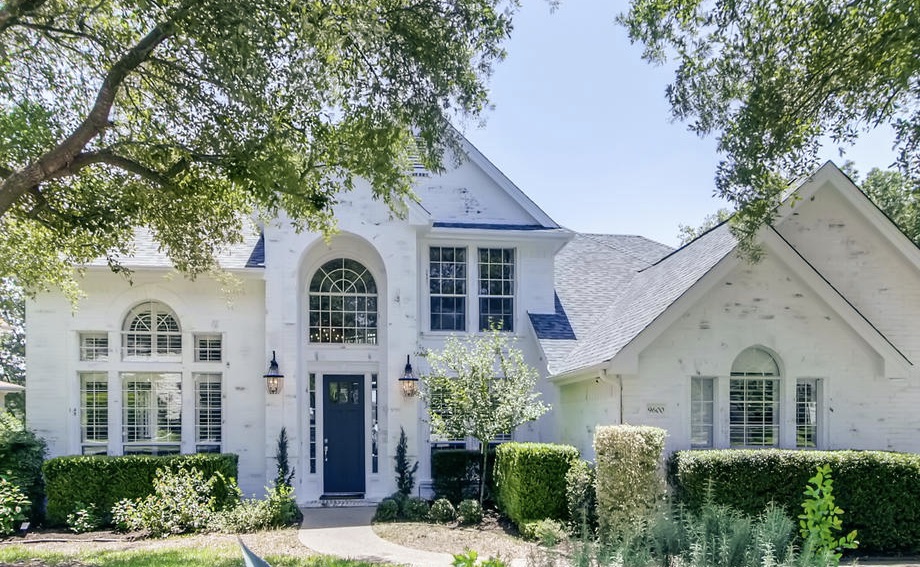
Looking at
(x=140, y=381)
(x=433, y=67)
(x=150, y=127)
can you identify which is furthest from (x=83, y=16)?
(x=140, y=381)

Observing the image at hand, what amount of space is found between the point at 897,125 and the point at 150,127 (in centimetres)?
957

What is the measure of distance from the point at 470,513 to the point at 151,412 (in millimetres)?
7131

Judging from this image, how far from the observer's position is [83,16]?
26.4 feet

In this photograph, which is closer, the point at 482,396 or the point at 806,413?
the point at 806,413

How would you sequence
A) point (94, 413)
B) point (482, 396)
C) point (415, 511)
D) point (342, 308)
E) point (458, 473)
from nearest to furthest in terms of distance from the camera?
point (415, 511) → point (482, 396) → point (458, 473) → point (94, 413) → point (342, 308)

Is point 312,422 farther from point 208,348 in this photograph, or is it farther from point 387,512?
point 387,512

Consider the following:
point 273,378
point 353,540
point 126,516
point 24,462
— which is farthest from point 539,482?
point 24,462

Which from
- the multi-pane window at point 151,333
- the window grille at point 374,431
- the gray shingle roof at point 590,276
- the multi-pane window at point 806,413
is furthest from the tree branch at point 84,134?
the multi-pane window at point 806,413

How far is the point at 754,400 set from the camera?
1145 centimetres

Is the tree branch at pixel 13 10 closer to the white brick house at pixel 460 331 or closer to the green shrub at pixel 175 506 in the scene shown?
the white brick house at pixel 460 331

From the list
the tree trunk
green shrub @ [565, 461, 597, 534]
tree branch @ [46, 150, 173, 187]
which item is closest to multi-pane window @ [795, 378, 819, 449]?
green shrub @ [565, 461, 597, 534]

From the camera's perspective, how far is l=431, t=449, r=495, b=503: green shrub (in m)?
13.1

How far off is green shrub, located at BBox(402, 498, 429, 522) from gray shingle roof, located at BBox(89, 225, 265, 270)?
5.64 m

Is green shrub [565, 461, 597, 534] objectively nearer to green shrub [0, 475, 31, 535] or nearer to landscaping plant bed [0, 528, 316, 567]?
landscaping plant bed [0, 528, 316, 567]
